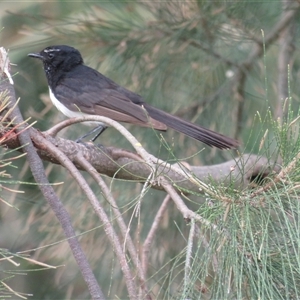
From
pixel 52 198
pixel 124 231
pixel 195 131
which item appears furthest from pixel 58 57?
pixel 124 231

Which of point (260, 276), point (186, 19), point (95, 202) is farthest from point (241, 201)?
point (186, 19)

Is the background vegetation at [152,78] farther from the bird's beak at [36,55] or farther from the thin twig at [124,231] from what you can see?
the thin twig at [124,231]

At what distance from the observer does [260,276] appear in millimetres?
1071

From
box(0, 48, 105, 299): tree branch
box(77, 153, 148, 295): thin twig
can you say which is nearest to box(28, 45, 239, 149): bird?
box(0, 48, 105, 299): tree branch

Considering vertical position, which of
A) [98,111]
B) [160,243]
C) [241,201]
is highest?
[241,201]

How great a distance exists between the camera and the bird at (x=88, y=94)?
2424 mm

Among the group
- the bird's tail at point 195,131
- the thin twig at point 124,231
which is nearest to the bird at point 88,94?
the bird's tail at point 195,131

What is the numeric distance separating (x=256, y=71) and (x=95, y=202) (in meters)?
1.49

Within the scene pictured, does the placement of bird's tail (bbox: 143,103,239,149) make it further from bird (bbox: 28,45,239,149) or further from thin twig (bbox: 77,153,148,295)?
thin twig (bbox: 77,153,148,295)

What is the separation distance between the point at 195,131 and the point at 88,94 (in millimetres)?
714

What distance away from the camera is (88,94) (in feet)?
9.25

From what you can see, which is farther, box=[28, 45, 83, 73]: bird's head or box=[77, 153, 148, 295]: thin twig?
box=[28, 45, 83, 73]: bird's head

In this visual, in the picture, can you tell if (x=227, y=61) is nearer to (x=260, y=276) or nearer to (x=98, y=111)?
(x=98, y=111)

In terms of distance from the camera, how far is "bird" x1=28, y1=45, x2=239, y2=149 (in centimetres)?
242
